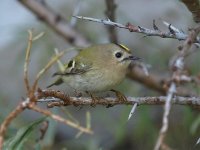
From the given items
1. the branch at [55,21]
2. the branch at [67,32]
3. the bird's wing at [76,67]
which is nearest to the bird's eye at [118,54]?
the bird's wing at [76,67]

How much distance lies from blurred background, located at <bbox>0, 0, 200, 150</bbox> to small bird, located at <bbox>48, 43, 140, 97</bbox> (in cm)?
26

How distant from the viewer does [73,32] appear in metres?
3.89

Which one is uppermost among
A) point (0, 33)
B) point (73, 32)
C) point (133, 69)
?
point (73, 32)

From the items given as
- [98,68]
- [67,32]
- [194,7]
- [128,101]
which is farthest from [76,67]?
[194,7]

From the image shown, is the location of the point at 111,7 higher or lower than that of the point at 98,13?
higher

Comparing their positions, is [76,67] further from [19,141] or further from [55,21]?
[19,141]

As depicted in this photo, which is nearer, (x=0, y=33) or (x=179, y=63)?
(x=179, y=63)

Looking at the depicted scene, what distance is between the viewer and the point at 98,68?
11.2 feet

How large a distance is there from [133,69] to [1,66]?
231 cm

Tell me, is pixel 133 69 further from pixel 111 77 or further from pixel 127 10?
pixel 127 10

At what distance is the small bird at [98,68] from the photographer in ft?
10.6

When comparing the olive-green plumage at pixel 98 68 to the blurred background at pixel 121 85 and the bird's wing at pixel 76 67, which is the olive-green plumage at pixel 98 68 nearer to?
the bird's wing at pixel 76 67

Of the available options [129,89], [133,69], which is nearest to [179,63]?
[133,69]

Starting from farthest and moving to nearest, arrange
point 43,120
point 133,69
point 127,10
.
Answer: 1. point 127,10
2. point 133,69
3. point 43,120
